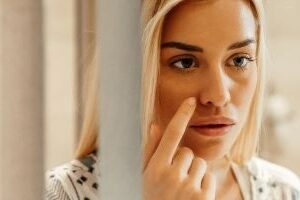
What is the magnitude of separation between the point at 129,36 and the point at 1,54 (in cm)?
10

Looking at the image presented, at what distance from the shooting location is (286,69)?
0.95 meters

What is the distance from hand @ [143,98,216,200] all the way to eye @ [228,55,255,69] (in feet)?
0.26

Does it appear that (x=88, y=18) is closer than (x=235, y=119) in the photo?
Yes

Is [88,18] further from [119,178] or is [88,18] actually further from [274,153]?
[274,153]

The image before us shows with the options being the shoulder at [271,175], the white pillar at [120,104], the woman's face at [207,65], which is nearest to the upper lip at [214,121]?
the woman's face at [207,65]

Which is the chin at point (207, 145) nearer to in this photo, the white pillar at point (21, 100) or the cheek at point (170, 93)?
the cheek at point (170, 93)

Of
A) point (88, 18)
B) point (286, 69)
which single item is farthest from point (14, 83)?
point (286, 69)

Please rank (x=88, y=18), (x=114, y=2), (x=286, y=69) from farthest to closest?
1. (x=286, y=69)
2. (x=88, y=18)
3. (x=114, y=2)

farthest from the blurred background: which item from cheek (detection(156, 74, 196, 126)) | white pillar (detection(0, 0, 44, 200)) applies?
cheek (detection(156, 74, 196, 126))

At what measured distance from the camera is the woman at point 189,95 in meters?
0.56

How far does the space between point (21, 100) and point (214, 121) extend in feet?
0.89

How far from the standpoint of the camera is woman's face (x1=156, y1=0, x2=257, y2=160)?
0.60 m

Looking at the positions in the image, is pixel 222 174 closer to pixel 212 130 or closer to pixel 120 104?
pixel 212 130

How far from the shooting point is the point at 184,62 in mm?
606
